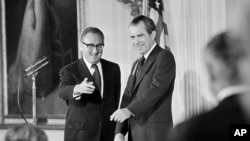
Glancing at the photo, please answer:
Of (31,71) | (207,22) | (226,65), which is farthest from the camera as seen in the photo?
(31,71)

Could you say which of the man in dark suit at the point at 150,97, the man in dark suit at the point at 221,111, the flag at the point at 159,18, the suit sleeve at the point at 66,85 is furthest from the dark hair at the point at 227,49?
the flag at the point at 159,18

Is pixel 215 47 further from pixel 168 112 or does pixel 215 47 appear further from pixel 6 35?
pixel 6 35

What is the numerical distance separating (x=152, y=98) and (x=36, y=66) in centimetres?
306

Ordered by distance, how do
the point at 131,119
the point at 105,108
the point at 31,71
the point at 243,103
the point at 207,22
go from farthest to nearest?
the point at 31,71
the point at 207,22
the point at 105,108
the point at 131,119
the point at 243,103

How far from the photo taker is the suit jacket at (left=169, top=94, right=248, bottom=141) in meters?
0.82

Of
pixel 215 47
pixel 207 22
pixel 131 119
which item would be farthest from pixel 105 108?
pixel 215 47

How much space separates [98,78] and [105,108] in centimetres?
34

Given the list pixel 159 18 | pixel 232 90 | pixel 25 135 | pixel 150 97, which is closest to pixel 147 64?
pixel 150 97

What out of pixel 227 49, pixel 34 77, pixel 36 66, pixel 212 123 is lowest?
pixel 212 123

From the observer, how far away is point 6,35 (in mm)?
6590

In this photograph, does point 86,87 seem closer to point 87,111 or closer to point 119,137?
point 119,137

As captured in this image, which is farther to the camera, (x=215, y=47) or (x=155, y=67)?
(x=155, y=67)

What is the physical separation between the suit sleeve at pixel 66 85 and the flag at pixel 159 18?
4.28ft

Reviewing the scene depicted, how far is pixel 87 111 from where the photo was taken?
14.0ft
